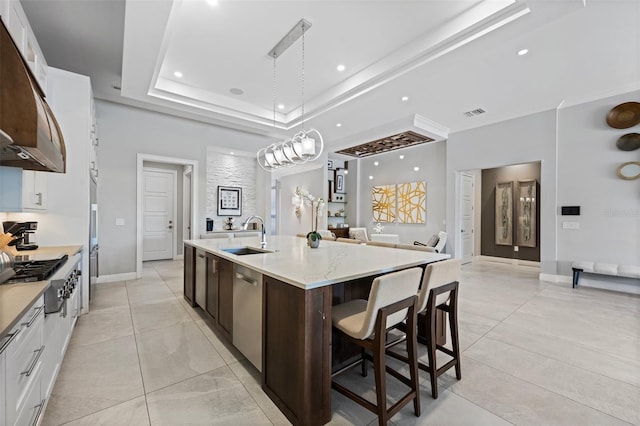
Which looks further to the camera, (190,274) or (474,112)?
(474,112)

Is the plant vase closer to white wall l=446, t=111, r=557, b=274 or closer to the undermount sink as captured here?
the undermount sink

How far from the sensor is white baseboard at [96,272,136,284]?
475cm

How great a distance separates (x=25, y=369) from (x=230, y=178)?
19.6ft

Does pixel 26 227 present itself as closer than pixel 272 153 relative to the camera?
Yes

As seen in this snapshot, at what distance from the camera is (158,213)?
22.5 feet

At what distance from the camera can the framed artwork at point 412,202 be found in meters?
7.32

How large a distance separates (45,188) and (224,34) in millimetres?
2682

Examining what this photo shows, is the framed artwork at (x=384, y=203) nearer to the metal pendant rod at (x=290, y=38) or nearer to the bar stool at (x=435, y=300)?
the metal pendant rod at (x=290, y=38)

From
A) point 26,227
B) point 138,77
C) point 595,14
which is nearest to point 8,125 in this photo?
point 26,227

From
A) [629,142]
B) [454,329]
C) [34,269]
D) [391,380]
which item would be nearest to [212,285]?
[34,269]

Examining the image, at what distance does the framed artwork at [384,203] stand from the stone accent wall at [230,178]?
3760mm

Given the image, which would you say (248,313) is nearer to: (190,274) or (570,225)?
(190,274)

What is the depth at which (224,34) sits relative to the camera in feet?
10.9

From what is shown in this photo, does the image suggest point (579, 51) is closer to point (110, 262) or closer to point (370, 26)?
point (370, 26)
